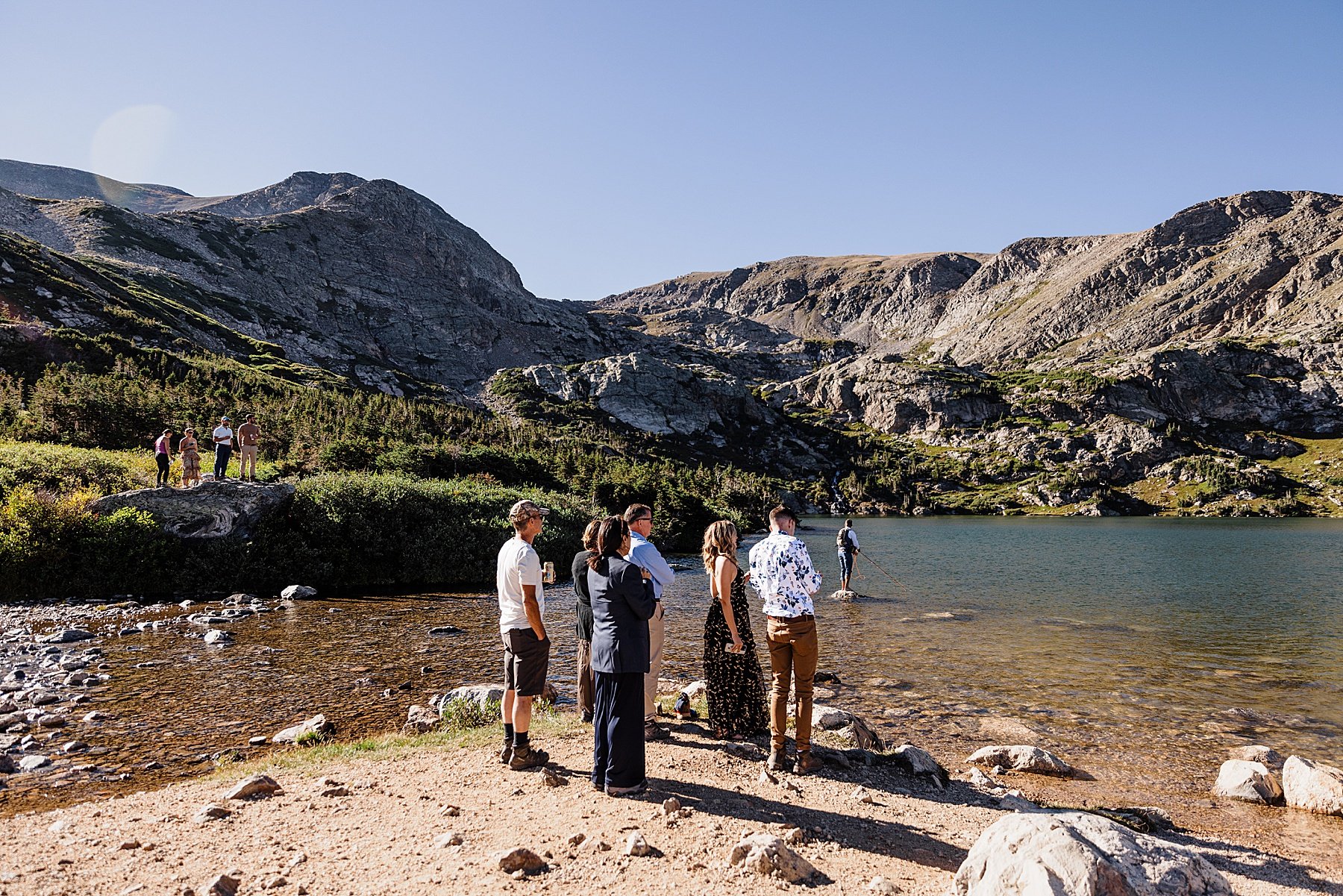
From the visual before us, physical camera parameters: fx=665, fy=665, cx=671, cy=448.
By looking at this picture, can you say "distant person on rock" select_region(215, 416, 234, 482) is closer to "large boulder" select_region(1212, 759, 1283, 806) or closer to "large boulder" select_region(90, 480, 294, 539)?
"large boulder" select_region(90, 480, 294, 539)

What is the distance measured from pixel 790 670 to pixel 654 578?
2.24m

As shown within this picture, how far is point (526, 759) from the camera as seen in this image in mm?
8750

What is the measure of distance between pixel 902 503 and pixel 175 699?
200 metres

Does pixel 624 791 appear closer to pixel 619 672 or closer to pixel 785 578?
pixel 619 672

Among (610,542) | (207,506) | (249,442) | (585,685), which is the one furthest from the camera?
(249,442)

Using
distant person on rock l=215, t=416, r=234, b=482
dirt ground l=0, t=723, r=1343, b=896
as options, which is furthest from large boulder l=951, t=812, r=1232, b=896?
distant person on rock l=215, t=416, r=234, b=482

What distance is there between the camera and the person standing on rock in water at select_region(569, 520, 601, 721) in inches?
336

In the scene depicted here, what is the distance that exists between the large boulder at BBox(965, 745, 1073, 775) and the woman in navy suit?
6497 mm

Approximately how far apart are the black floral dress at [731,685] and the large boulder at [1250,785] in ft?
23.3

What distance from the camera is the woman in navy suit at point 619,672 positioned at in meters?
7.86

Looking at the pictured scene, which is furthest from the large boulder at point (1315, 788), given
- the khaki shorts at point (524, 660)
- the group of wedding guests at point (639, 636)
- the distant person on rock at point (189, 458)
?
the distant person on rock at point (189, 458)

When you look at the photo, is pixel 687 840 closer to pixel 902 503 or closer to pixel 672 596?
pixel 672 596

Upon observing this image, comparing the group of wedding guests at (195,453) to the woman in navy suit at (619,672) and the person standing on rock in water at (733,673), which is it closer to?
the person standing on rock in water at (733,673)

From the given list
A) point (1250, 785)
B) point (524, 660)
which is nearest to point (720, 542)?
point (524, 660)
